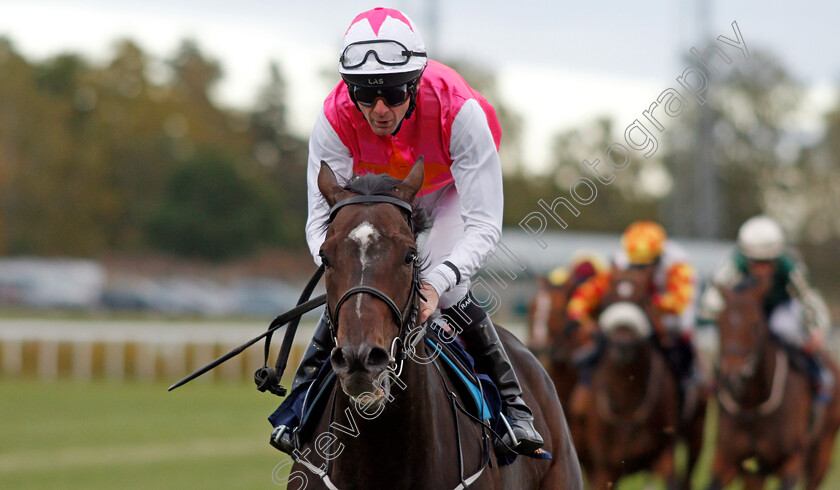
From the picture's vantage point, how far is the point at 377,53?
12.6 ft

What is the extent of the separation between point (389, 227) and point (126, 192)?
50342mm

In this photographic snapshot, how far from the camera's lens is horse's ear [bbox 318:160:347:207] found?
3525 millimetres

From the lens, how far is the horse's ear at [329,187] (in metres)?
3.53

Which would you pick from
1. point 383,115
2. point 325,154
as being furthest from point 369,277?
point 325,154

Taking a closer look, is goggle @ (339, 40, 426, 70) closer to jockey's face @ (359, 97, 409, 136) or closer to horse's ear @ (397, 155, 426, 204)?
jockey's face @ (359, 97, 409, 136)

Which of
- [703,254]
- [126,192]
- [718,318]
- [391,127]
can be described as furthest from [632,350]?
[126,192]

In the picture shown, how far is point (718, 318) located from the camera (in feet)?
30.1

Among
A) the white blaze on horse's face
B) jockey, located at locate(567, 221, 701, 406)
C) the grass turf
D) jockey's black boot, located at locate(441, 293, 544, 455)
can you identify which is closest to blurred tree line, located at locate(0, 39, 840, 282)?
the grass turf

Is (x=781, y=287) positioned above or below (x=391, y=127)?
below

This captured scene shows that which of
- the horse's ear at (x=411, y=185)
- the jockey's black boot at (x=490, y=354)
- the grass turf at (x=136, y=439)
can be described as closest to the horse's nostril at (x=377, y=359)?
the horse's ear at (x=411, y=185)

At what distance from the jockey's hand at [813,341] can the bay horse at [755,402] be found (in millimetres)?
264

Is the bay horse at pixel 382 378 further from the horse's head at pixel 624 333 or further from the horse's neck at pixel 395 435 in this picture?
the horse's head at pixel 624 333

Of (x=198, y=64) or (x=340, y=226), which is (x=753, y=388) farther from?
(x=198, y=64)

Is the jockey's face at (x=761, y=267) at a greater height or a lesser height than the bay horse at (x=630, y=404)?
greater
